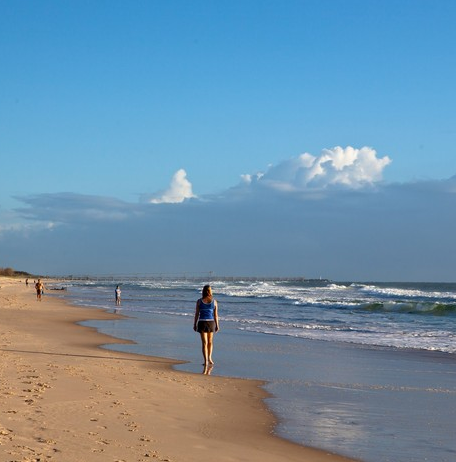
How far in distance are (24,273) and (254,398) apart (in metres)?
154

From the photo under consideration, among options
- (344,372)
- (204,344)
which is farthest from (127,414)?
(344,372)

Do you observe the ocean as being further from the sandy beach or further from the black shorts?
the black shorts

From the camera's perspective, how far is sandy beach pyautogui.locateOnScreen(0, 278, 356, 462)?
6.66m

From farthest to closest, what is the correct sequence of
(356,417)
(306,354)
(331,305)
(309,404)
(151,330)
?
(331,305) < (151,330) < (306,354) < (309,404) < (356,417)

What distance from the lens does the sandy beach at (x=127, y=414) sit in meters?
6.66

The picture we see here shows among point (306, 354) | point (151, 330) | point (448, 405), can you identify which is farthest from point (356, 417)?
point (151, 330)

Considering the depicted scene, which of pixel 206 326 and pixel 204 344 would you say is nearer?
pixel 206 326

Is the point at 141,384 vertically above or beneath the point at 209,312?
beneath

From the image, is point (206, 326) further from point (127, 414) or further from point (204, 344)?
point (127, 414)

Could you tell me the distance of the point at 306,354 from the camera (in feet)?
55.4

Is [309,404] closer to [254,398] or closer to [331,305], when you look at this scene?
[254,398]

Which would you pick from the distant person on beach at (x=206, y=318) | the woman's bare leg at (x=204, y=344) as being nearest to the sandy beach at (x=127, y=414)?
the woman's bare leg at (x=204, y=344)

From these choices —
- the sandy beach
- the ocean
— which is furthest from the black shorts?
the sandy beach

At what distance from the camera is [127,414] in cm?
841
